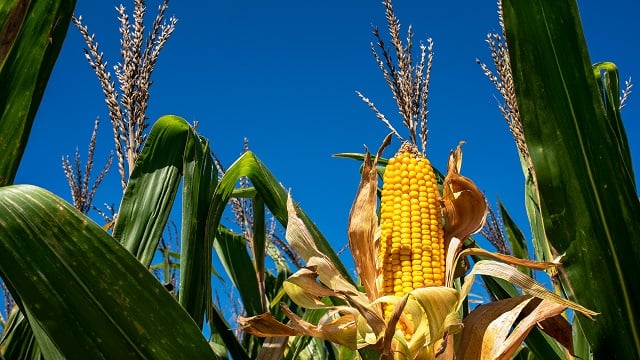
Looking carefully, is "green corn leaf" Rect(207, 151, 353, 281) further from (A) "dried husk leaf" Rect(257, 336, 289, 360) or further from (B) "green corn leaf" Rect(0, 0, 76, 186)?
(B) "green corn leaf" Rect(0, 0, 76, 186)

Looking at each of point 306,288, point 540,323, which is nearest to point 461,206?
point 540,323

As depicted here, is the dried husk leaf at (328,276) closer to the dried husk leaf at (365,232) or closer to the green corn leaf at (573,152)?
the dried husk leaf at (365,232)

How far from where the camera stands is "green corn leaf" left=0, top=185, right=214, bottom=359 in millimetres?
1167

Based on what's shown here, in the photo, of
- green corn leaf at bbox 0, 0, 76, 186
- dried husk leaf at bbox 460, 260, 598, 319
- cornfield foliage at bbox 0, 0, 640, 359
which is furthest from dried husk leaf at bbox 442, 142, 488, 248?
green corn leaf at bbox 0, 0, 76, 186

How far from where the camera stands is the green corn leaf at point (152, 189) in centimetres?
198

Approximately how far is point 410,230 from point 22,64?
1.13 m

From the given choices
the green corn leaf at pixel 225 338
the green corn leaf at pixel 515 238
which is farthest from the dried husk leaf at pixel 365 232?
the green corn leaf at pixel 515 238

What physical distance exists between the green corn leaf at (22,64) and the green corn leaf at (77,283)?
1.23 ft

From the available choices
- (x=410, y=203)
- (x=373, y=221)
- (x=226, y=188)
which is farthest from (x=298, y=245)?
(x=226, y=188)

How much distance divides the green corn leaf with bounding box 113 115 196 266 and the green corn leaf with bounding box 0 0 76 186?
47 centimetres

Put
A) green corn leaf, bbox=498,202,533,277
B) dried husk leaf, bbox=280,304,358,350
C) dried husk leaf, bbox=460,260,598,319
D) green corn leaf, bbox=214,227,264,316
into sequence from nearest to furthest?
dried husk leaf, bbox=460,260,598,319, dried husk leaf, bbox=280,304,358,350, green corn leaf, bbox=498,202,533,277, green corn leaf, bbox=214,227,264,316

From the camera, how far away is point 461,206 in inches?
69.6

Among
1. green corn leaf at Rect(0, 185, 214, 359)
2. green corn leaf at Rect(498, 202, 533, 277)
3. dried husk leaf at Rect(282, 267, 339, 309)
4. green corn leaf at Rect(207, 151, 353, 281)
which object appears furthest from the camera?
green corn leaf at Rect(498, 202, 533, 277)

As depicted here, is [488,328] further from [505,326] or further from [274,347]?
[274,347]
